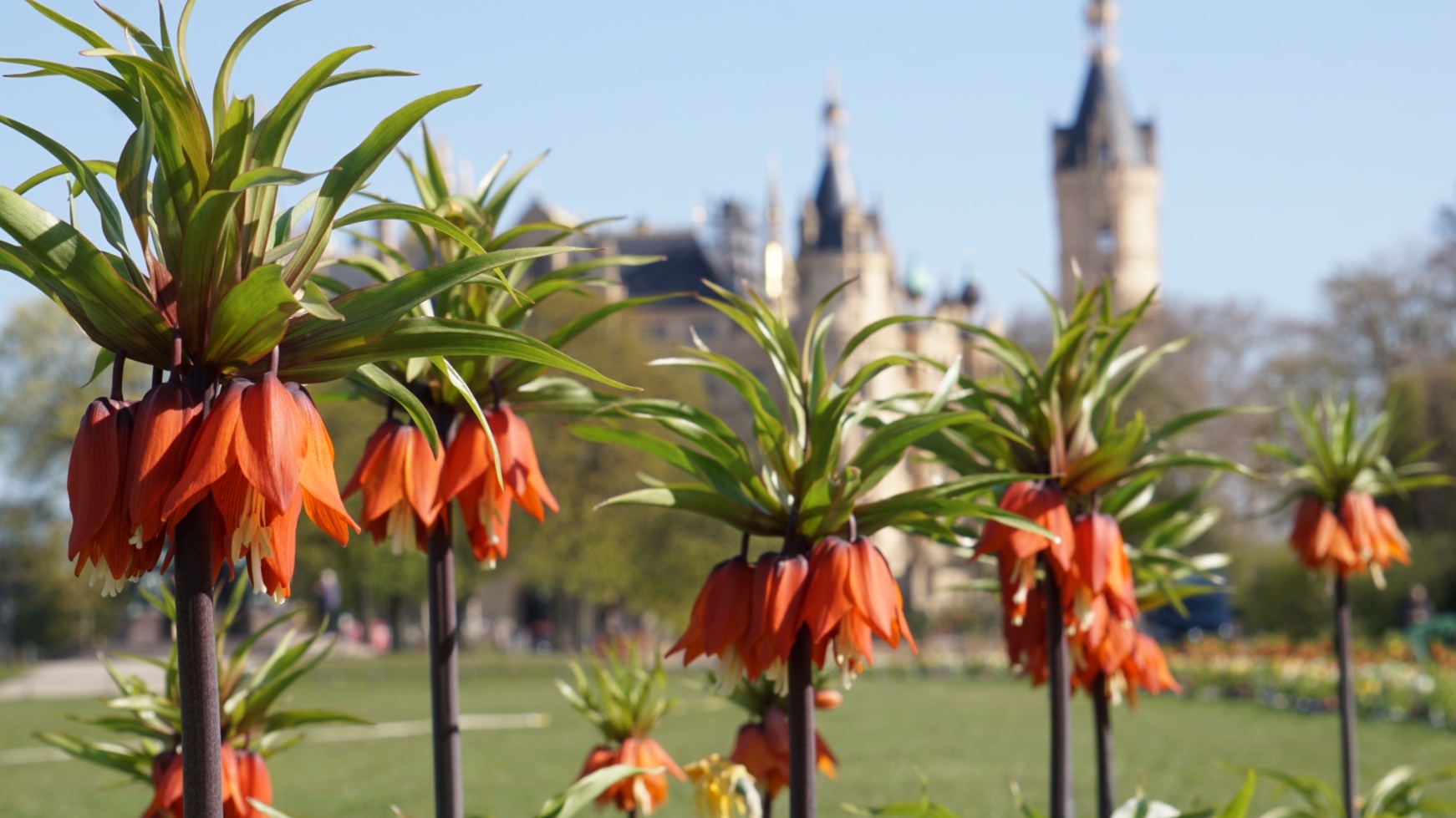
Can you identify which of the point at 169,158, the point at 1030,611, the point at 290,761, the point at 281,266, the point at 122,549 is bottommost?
the point at 290,761

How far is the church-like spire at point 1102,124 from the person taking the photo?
70.1m

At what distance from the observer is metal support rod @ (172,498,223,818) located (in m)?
1.86

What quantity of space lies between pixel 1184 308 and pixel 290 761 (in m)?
41.9

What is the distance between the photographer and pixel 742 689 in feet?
12.2

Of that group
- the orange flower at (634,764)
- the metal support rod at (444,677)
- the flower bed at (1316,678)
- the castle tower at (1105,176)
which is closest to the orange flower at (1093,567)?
the orange flower at (634,764)

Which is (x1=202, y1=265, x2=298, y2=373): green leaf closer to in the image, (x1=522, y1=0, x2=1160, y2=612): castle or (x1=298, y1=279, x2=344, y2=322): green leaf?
(x1=298, y1=279, x2=344, y2=322): green leaf

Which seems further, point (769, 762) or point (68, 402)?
point (68, 402)

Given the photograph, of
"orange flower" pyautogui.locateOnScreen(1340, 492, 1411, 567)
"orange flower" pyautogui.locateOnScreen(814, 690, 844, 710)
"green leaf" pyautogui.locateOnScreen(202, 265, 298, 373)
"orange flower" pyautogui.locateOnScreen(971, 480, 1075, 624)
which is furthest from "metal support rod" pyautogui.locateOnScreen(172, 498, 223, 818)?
"orange flower" pyautogui.locateOnScreen(1340, 492, 1411, 567)

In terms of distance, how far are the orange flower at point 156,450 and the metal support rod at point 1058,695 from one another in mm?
2009

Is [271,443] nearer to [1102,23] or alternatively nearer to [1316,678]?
[1316,678]

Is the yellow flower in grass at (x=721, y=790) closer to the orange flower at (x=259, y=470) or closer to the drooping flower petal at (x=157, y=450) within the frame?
the orange flower at (x=259, y=470)

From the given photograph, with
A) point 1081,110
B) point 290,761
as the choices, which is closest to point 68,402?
point 290,761

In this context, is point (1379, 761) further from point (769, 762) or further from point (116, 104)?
point (116, 104)

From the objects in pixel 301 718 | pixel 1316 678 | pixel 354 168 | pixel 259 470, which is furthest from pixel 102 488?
pixel 1316 678
